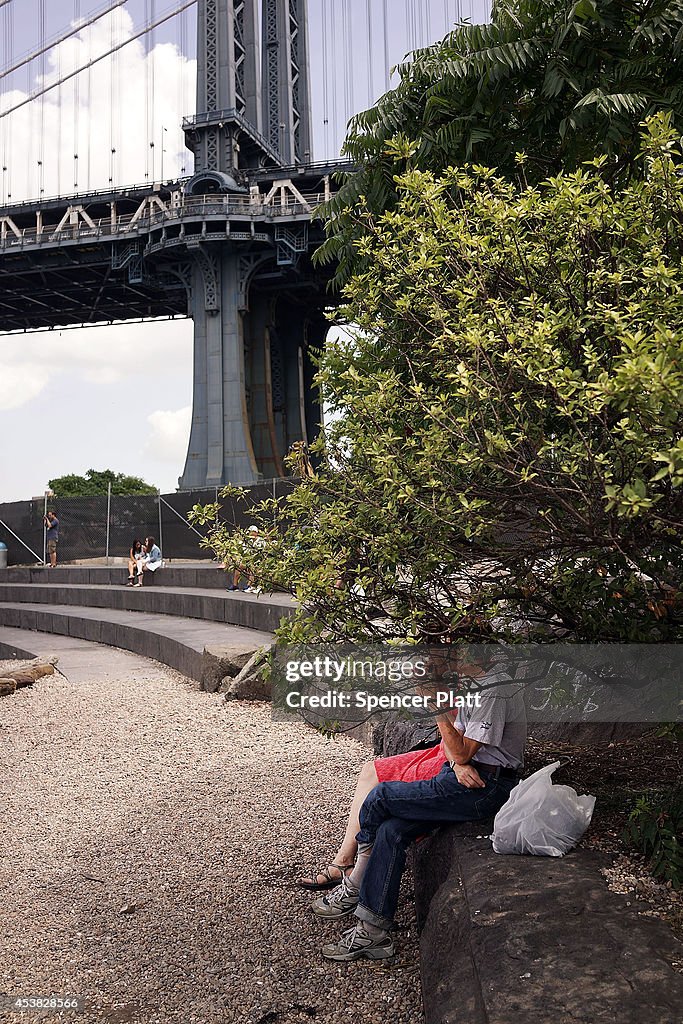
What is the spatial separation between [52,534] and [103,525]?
66.3 inches

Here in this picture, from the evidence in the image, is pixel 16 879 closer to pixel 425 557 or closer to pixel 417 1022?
pixel 417 1022

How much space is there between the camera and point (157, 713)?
31.0 ft

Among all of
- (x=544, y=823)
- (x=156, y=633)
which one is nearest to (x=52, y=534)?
(x=156, y=633)

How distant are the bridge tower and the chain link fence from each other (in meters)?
11.3

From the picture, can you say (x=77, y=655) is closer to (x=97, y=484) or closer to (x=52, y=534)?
(x=52, y=534)

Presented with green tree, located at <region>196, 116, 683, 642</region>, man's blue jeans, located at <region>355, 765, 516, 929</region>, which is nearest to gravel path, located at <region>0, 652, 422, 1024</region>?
man's blue jeans, located at <region>355, 765, 516, 929</region>

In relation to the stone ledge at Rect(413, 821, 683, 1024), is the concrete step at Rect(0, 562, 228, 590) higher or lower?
higher

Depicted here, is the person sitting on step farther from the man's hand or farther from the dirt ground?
the man's hand

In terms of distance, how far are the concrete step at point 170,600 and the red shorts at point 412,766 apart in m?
4.74

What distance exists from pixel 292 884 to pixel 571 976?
2789 millimetres

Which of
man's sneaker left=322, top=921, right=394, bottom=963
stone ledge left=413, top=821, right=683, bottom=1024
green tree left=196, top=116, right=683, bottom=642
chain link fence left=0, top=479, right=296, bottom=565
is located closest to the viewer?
stone ledge left=413, top=821, right=683, bottom=1024

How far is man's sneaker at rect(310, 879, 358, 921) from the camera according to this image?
4.41m

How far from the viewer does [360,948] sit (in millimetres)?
3969

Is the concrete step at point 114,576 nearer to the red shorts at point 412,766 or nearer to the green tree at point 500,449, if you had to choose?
the red shorts at point 412,766
